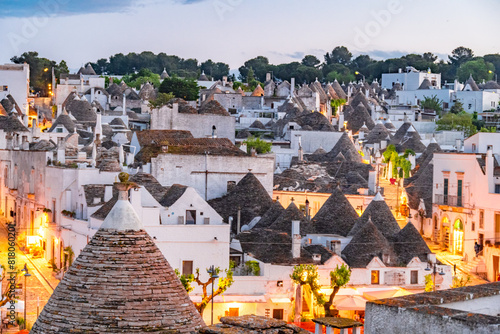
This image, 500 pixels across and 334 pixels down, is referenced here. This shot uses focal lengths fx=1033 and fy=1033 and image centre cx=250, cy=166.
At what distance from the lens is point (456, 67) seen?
169625 mm

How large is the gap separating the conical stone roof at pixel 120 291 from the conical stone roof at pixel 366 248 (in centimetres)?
3049

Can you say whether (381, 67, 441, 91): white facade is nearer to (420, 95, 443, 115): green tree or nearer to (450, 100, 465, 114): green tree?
(420, 95, 443, 115): green tree

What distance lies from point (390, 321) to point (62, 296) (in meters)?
4.57

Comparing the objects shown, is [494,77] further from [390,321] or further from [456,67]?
[390,321]

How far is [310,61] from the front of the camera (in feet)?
575

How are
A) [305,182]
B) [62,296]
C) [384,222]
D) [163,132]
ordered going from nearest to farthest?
1. [62,296]
2. [384,222]
3. [305,182]
4. [163,132]

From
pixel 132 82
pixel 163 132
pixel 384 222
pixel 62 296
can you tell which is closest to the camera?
pixel 62 296

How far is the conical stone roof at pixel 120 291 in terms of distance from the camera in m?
13.1

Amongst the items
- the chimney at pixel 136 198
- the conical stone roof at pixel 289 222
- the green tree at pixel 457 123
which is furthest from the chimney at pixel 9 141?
the green tree at pixel 457 123

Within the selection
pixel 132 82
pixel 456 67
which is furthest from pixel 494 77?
pixel 132 82

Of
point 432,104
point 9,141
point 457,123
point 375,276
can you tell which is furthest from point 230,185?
point 432,104

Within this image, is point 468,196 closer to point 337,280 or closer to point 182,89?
point 337,280

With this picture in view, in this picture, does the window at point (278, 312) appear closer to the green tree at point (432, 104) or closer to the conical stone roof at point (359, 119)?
the conical stone roof at point (359, 119)

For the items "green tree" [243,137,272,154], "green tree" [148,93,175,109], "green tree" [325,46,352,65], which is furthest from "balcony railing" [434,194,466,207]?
"green tree" [325,46,352,65]
